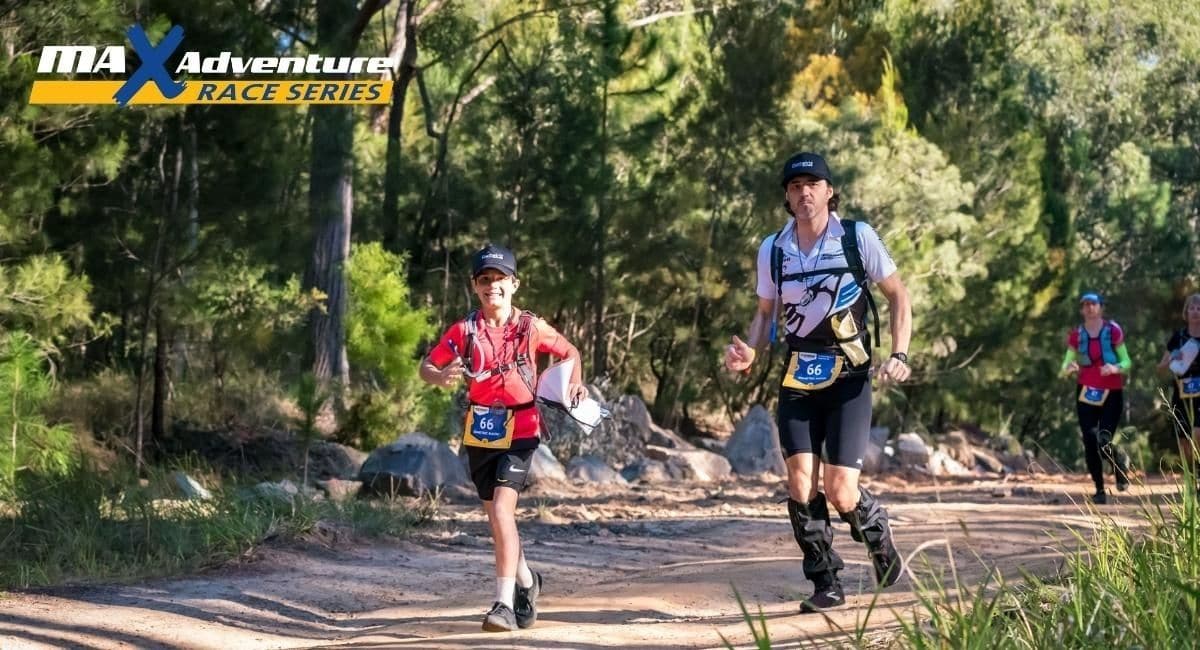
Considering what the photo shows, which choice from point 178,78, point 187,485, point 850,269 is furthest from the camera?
point 178,78

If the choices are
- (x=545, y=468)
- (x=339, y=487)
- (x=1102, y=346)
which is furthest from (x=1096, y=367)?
(x=339, y=487)

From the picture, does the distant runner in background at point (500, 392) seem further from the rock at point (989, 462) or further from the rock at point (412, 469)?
the rock at point (989, 462)

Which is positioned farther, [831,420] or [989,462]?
[989,462]

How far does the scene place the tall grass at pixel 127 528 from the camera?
9.41 metres

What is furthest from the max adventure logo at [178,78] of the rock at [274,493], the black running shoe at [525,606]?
the black running shoe at [525,606]

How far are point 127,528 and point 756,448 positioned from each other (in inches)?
507

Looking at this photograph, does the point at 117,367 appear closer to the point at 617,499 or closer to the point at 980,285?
the point at 617,499

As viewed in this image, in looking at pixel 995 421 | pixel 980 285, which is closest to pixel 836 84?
pixel 980 285

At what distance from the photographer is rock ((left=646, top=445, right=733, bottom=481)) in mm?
20094

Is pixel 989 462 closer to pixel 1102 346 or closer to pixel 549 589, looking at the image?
pixel 1102 346

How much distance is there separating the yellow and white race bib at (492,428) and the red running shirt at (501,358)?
1.2 inches

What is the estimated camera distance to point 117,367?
1778 cm

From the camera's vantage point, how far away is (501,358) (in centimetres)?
719

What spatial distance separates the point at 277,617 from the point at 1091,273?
104 ft
